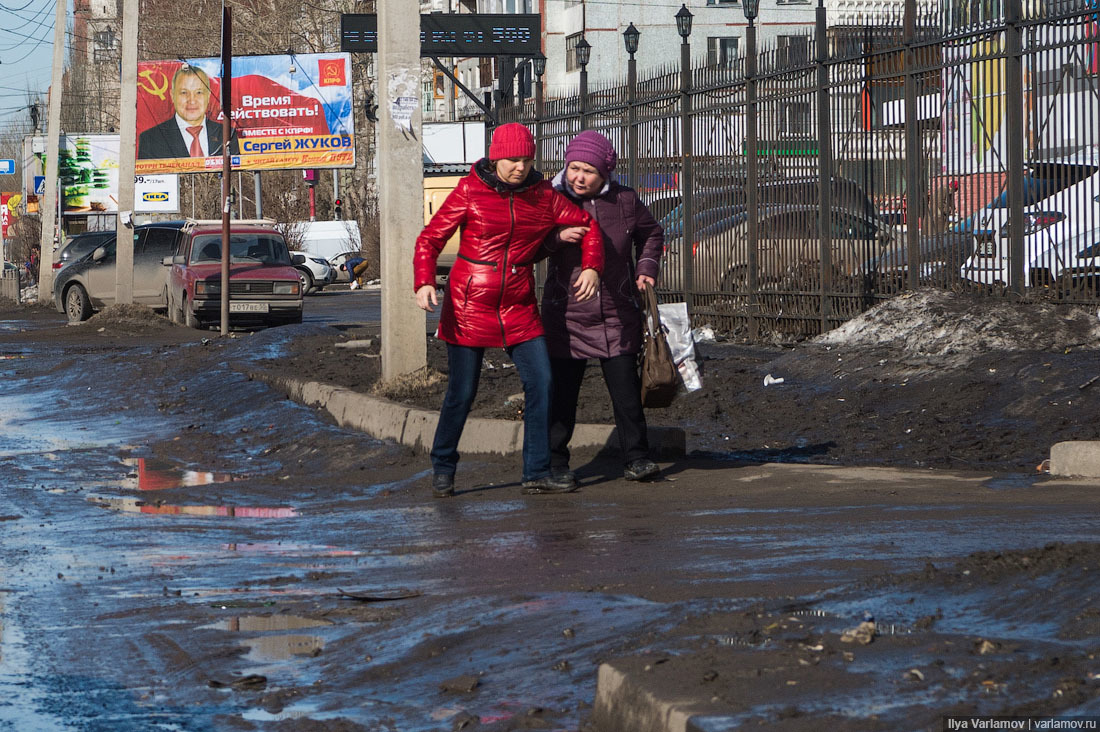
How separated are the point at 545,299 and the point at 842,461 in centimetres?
231

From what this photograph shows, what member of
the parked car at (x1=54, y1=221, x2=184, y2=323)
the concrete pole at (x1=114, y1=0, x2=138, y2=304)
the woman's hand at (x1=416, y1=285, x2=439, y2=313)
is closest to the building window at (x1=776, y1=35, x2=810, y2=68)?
the woman's hand at (x1=416, y1=285, x2=439, y2=313)

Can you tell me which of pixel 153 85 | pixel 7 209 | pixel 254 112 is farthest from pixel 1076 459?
pixel 7 209

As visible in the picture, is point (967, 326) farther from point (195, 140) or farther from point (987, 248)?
point (195, 140)

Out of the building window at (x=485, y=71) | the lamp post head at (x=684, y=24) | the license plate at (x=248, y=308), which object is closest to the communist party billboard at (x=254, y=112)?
the building window at (x=485, y=71)

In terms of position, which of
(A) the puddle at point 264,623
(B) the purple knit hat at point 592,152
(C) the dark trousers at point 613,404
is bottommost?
(A) the puddle at point 264,623

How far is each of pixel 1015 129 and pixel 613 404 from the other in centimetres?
622

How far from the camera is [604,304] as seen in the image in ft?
26.7

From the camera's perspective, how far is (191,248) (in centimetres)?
2819

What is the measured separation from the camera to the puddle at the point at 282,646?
16.6ft

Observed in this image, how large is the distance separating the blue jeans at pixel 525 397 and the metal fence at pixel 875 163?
6.19 meters

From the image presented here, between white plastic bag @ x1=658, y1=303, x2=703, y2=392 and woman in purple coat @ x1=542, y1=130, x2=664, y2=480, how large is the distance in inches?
9.5

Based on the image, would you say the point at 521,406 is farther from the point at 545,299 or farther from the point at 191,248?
the point at 191,248

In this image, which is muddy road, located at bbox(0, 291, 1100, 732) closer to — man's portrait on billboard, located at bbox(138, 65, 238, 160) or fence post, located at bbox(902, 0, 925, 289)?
fence post, located at bbox(902, 0, 925, 289)

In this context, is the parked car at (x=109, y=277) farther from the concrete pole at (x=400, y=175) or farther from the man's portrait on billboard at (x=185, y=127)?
the concrete pole at (x=400, y=175)
